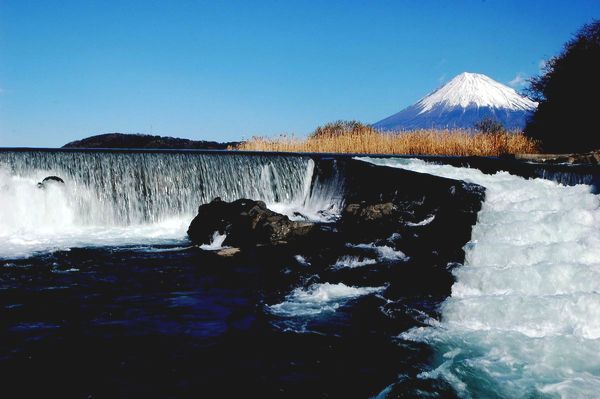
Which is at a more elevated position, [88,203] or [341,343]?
[88,203]

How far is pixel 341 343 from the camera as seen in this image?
536cm

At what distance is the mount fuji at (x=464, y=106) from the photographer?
156 meters

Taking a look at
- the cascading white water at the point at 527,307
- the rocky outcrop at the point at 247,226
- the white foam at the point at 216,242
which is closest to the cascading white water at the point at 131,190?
the rocky outcrop at the point at 247,226

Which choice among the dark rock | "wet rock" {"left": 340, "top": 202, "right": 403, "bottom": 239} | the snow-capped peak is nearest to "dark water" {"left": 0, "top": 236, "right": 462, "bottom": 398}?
"wet rock" {"left": 340, "top": 202, "right": 403, "bottom": 239}

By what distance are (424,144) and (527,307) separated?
16100 millimetres

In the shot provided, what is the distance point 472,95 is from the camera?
578 ft

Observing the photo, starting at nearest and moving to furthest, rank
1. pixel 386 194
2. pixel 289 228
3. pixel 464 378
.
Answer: pixel 464 378 < pixel 289 228 < pixel 386 194

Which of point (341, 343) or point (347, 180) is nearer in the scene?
point (341, 343)

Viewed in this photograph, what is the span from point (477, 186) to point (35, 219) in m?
11.3

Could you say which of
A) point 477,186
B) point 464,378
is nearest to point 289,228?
point 477,186

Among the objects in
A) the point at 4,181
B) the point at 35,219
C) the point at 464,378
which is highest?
the point at 4,181

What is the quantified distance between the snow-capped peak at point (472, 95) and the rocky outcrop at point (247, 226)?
501 ft

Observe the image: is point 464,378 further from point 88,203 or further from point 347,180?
point 88,203

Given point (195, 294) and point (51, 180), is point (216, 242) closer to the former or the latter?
point (195, 294)
